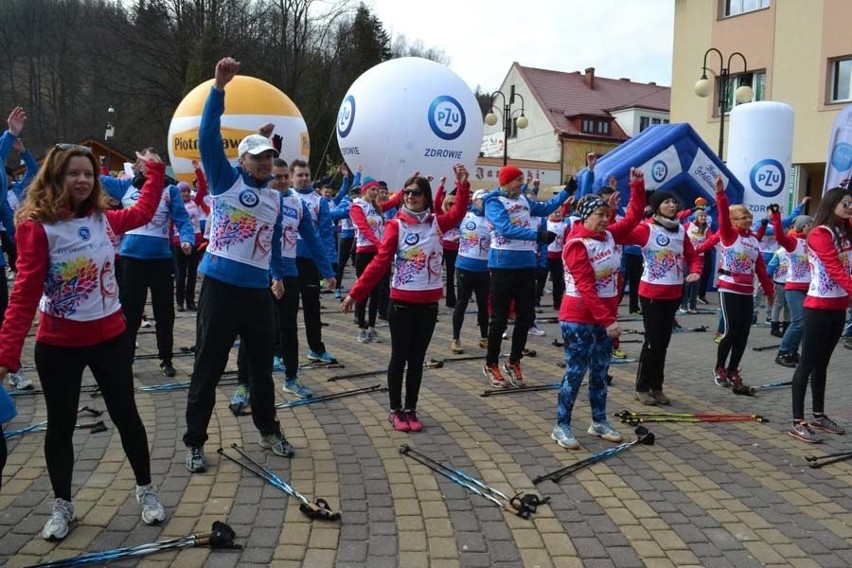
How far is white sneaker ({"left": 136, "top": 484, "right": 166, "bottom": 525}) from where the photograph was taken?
12.5 feet

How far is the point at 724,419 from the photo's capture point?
6.13 meters

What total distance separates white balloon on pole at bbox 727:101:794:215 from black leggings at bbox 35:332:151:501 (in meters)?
15.7

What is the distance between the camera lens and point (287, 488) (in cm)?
426

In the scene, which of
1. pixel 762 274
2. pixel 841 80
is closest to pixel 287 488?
pixel 762 274

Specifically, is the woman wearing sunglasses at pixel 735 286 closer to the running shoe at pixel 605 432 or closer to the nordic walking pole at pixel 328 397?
the running shoe at pixel 605 432

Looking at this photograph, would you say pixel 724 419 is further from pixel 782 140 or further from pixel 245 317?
pixel 782 140

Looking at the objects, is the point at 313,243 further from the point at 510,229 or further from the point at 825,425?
the point at 825,425

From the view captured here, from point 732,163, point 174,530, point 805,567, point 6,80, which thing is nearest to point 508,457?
point 805,567

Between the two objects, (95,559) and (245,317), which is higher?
(245,317)

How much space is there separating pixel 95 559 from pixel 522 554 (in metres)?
2.11

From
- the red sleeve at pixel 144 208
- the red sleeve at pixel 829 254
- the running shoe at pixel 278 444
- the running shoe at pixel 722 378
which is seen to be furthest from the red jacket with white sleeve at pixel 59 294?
the running shoe at pixel 722 378

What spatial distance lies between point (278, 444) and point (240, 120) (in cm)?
1119

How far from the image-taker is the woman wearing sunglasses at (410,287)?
18.2 feet

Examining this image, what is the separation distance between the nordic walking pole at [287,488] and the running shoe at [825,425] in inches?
168
